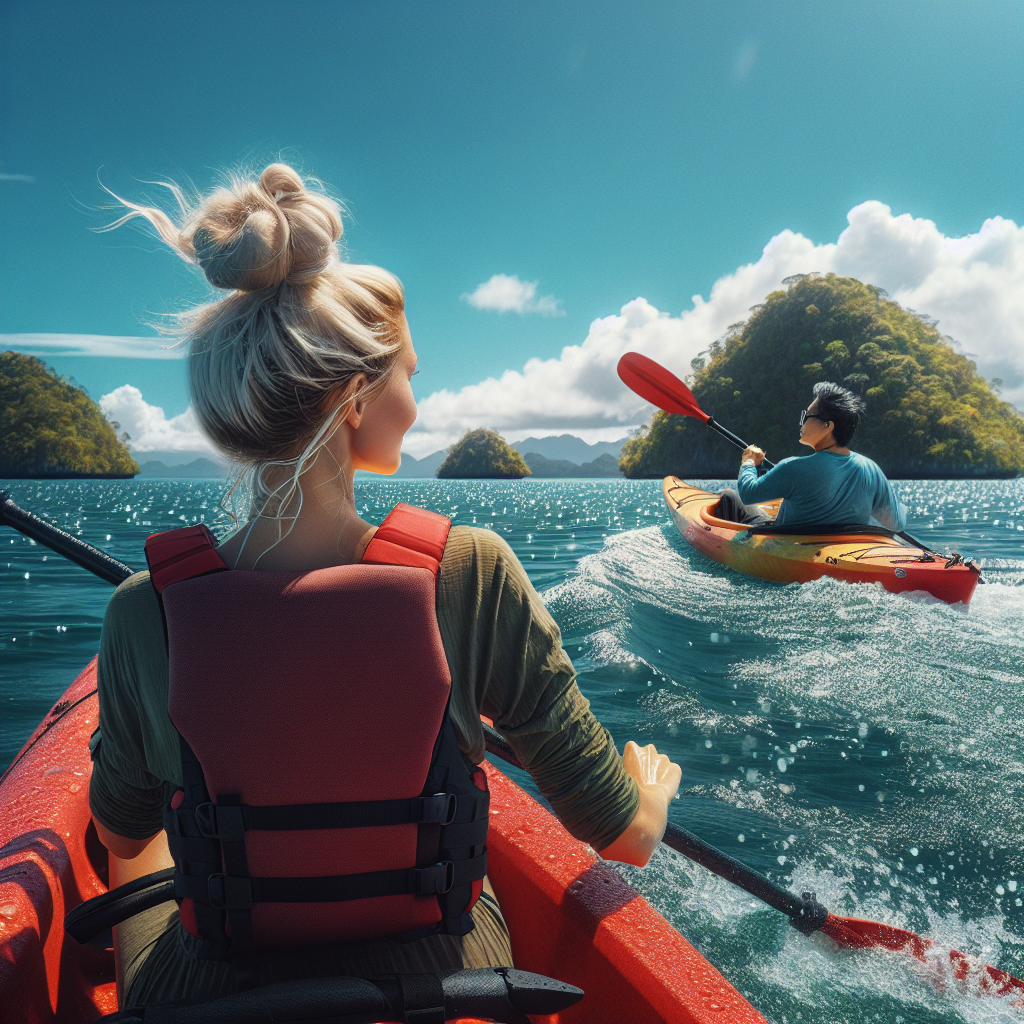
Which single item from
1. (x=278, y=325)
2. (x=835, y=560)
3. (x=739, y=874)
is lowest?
(x=739, y=874)

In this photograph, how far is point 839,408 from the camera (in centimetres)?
605

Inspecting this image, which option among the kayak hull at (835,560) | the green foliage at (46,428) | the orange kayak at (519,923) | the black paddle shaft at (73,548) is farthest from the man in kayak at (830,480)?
the green foliage at (46,428)

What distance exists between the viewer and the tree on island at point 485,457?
413 feet

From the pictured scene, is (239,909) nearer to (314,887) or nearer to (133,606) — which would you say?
(314,887)

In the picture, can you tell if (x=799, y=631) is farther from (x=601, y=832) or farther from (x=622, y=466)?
(x=622, y=466)

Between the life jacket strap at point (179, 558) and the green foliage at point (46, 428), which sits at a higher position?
the green foliage at point (46, 428)

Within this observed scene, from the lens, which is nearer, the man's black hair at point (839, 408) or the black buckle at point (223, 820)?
the black buckle at point (223, 820)

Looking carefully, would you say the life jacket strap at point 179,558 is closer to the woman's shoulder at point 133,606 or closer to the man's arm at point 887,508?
the woman's shoulder at point 133,606

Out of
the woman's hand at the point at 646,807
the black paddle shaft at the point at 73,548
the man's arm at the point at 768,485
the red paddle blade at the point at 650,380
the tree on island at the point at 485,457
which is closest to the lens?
the woman's hand at the point at 646,807

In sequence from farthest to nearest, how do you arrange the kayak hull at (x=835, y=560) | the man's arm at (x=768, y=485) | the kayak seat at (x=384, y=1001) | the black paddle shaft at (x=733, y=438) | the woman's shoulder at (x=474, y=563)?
1. the black paddle shaft at (x=733, y=438)
2. the man's arm at (x=768, y=485)
3. the kayak hull at (x=835, y=560)
4. the woman's shoulder at (x=474, y=563)
5. the kayak seat at (x=384, y=1001)

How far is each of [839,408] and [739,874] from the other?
17.5 feet

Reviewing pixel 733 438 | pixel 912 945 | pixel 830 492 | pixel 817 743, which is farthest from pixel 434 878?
pixel 733 438

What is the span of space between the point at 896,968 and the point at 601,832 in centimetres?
134

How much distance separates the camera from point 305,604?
2.55 ft
